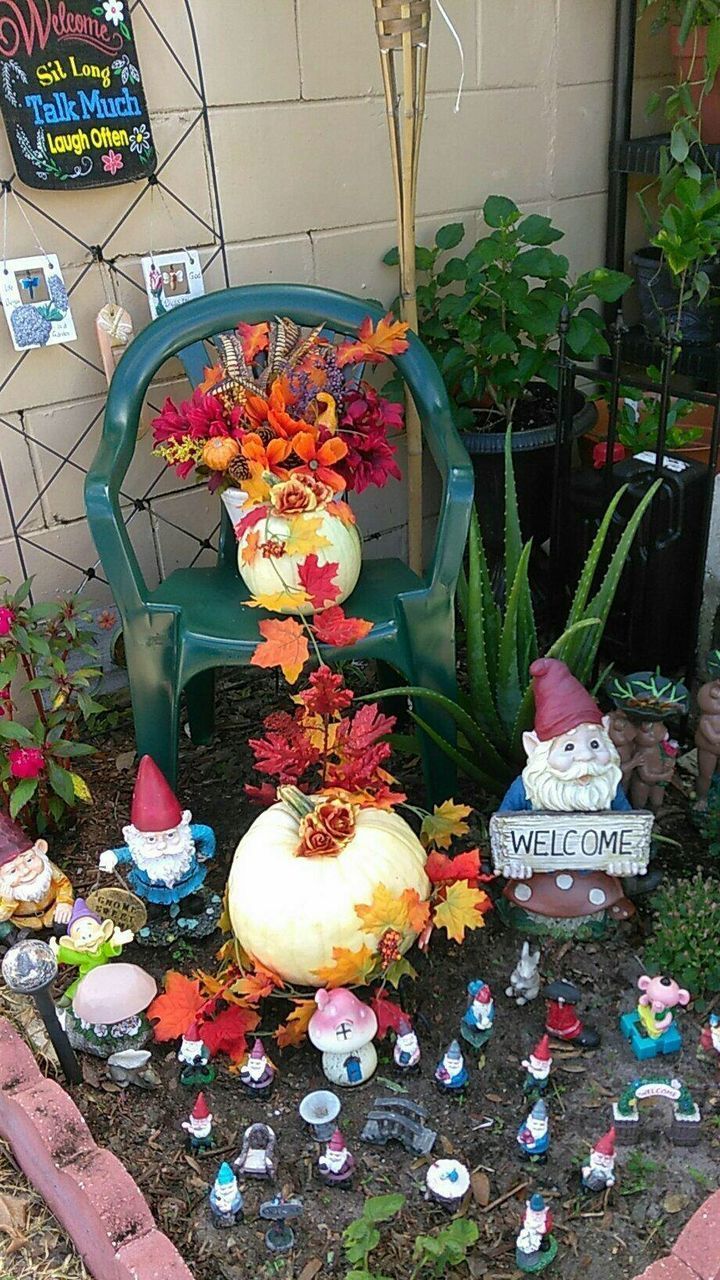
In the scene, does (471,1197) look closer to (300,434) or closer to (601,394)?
(300,434)

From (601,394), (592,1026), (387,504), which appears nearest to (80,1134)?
(592,1026)

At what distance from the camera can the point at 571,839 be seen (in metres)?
1.82

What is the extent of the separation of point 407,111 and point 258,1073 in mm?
1788

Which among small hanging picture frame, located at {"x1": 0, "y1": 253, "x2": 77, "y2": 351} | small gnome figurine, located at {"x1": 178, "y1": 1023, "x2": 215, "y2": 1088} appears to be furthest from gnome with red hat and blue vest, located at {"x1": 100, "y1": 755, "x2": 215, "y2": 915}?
small hanging picture frame, located at {"x1": 0, "y1": 253, "x2": 77, "y2": 351}

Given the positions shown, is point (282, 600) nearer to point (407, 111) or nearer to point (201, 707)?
point (201, 707)

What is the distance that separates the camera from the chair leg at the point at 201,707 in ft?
8.22

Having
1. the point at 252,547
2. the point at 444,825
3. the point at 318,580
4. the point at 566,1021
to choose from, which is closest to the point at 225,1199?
the point at 566,1021

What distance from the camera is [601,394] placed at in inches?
131

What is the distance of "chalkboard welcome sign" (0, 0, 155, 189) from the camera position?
2080mm

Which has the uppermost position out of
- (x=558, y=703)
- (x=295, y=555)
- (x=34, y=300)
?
(x=34, y=300)

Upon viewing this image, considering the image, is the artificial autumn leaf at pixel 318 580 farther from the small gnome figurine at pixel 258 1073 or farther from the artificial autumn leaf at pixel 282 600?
the small gnome figurine at pixel 258 1073

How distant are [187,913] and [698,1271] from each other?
1.05 metres

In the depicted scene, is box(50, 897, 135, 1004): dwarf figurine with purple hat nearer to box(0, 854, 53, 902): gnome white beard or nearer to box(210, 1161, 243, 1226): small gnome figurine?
box(0, 854, 53, 902): gnome white beard

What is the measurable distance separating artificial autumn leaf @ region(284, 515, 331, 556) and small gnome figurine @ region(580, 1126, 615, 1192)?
104 centimetres
